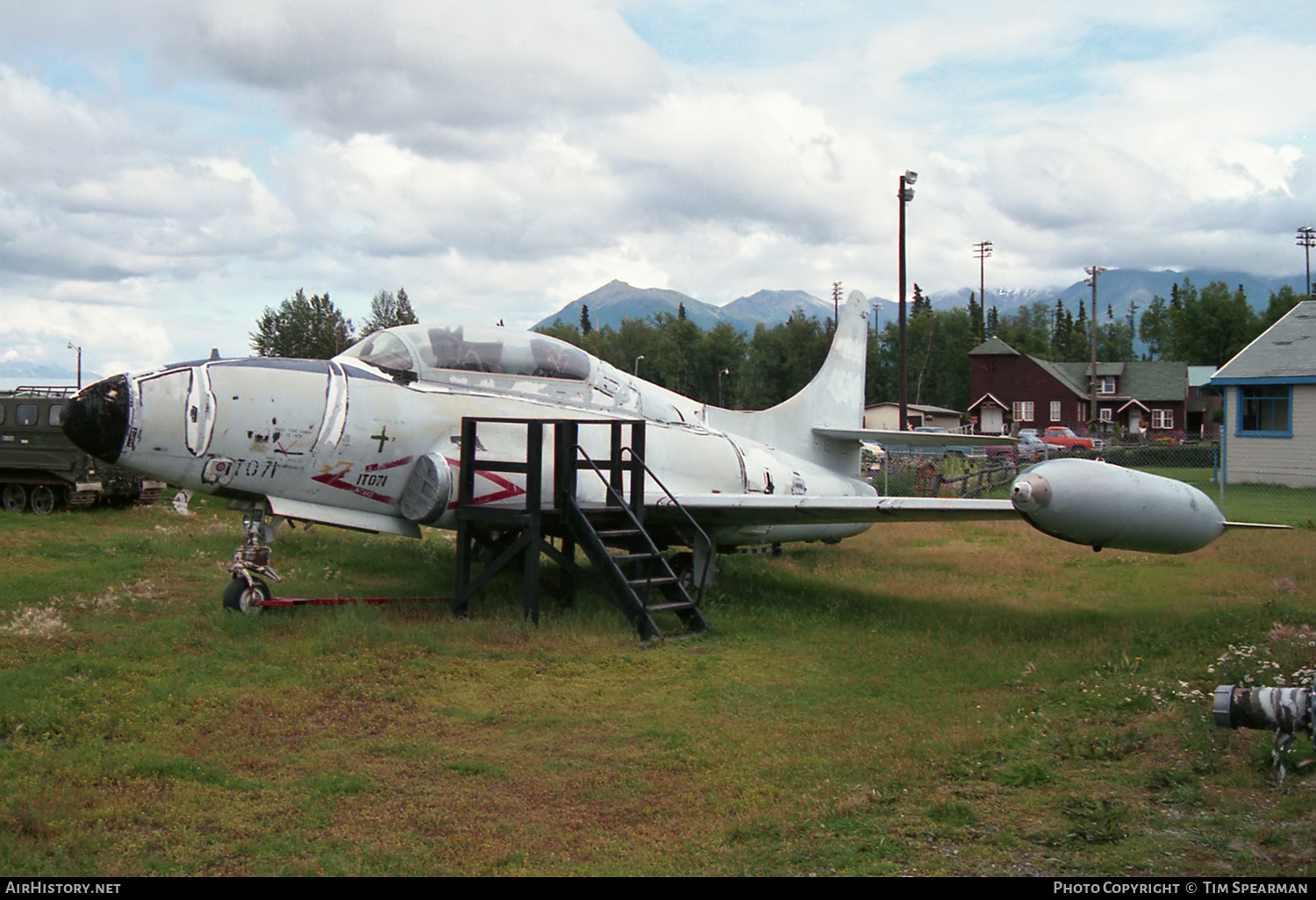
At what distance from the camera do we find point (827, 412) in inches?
602

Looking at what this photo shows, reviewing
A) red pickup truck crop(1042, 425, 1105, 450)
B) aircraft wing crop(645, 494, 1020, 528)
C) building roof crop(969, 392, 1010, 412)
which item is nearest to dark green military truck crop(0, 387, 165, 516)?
aircraft wing crop(645, 494, 1020, 528)

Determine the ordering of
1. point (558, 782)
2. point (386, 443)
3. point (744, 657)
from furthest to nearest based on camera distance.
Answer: point (386, 443)
point (744, 657)
point (558, 782)

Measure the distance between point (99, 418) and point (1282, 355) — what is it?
29.2 metres

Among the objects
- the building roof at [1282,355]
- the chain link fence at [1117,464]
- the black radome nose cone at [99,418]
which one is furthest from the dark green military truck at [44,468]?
the building roof at [1282,355]

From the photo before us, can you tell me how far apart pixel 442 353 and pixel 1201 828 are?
8.22 metres

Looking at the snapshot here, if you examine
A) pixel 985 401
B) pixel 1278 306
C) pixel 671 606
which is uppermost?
pixel 1278 306

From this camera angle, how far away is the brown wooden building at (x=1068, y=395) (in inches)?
2549

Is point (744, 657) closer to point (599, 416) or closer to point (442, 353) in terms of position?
point (599, 416)

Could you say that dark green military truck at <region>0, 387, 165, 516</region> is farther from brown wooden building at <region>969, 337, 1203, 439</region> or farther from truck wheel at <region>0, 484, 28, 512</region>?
brown wooden building at <region>969, 337, 1203, 439</region>

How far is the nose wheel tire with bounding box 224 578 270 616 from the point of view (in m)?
9.10

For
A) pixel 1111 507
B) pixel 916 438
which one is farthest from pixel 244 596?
pixel 916 438

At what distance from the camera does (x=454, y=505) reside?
988cm

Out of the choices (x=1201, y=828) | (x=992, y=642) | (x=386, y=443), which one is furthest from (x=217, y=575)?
(x=1201, y=828)

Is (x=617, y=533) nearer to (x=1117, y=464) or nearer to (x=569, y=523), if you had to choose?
(x=569, y=523)
